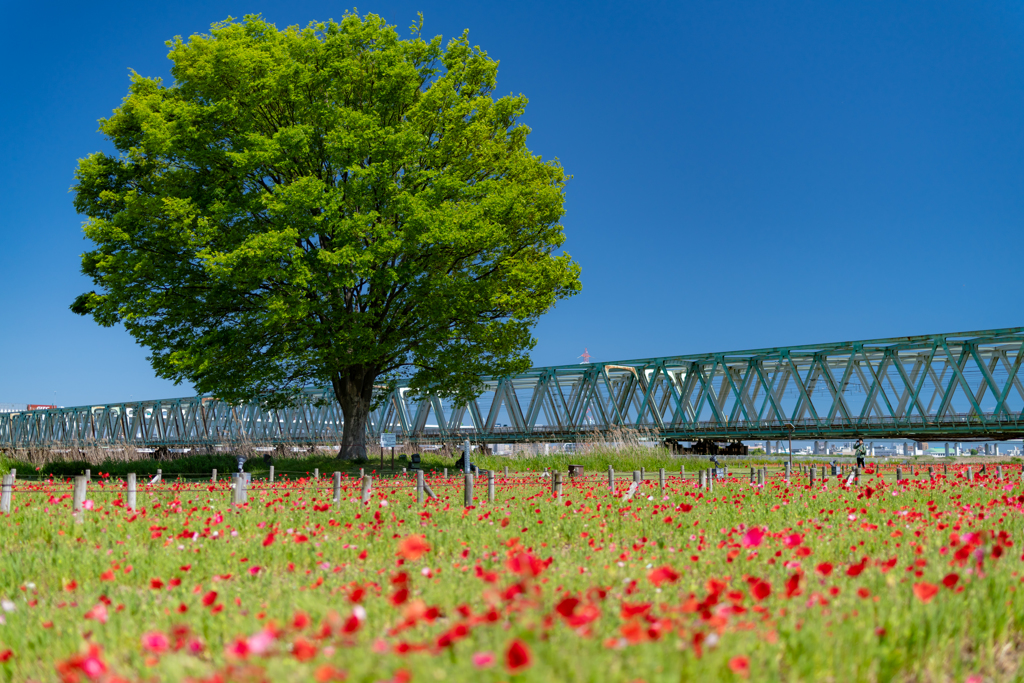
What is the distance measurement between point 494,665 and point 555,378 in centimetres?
5270

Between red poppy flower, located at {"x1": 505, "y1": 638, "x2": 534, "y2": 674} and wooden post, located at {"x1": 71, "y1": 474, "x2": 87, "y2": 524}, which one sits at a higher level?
red poppy flower, located at {"x1": 505, "y1": 638, "x2": 534, "y2": 674}

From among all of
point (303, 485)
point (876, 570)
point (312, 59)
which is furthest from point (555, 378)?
point (876, 570)

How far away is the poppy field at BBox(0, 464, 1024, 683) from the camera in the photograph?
9.55 ft

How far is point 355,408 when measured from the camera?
24.6 meters

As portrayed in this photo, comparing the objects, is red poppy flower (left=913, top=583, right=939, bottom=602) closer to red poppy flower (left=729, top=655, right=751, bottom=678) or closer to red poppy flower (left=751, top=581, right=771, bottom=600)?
red poppy flower (left=751, top=581, right=771, bottom=600)

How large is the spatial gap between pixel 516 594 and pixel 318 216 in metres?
17.9

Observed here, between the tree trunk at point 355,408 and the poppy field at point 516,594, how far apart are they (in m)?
13.8

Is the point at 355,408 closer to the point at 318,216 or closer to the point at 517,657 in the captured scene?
the point at 318,216

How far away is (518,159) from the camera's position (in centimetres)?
2403

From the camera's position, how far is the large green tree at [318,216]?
20250 millimetres

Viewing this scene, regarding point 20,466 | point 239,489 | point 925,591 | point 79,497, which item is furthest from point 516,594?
point 20,466

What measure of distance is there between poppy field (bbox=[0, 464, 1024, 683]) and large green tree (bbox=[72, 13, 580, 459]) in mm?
10712

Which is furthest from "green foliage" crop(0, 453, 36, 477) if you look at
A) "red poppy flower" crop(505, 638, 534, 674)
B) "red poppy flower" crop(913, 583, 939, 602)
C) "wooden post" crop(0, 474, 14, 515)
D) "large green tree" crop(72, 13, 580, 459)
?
"red poppy flower" crop(913, 583, 939, 602)

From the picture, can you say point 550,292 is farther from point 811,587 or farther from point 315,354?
point 811,587
